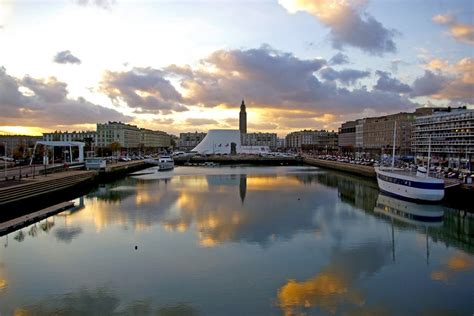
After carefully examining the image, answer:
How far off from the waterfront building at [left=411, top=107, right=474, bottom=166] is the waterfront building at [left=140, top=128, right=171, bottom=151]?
198 ft

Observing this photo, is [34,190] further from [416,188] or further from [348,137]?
[348,137]

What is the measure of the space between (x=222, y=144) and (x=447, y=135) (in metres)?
35.9

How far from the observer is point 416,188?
18016 mm

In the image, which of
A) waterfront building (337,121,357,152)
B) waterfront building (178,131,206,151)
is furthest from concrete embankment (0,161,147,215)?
waterfront building (178,131,206,151)

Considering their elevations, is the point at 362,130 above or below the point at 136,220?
above

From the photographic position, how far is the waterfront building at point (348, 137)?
8200 cm

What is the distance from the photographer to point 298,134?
427 ft

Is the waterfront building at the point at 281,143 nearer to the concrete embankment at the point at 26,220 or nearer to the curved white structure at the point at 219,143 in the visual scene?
the curved white structure at the point at 219,143

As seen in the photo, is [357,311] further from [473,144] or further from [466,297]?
[473,144]

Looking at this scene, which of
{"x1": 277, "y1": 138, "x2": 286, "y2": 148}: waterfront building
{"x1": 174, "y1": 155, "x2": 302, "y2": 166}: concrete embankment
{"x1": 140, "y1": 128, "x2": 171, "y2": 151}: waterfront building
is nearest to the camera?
{"x1": 174, "y1": 155, "x2": 302, "y2": 166}: concrete embankment

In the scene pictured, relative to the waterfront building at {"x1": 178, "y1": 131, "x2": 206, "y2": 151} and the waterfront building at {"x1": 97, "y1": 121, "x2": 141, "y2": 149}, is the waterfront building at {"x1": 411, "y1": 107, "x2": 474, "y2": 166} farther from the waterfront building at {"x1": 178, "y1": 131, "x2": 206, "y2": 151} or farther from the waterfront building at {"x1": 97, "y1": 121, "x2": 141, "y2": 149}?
the waterfront building at {"x1": 178, "y1": 131, "x2": 206, "y2": 151}

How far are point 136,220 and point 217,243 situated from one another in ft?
14.6

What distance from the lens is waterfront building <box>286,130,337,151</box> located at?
104938 mm

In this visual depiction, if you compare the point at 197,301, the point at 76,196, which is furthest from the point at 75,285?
the point at 76,196
